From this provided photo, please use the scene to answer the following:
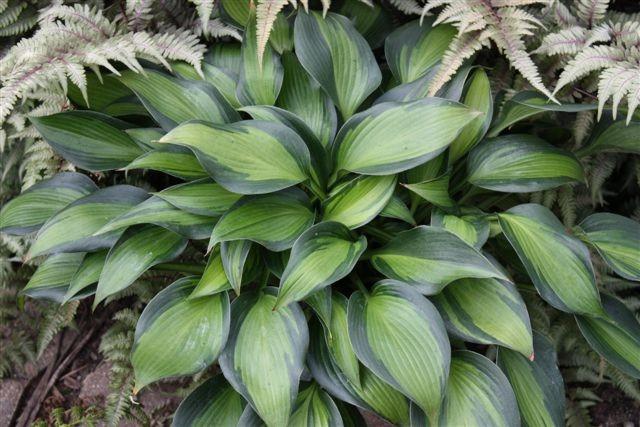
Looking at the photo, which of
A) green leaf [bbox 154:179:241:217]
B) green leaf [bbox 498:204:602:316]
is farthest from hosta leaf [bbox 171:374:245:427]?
green leaf [bbox 498:204:602:316]

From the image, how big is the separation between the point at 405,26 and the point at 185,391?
1.31 metres

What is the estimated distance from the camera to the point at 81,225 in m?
1.60

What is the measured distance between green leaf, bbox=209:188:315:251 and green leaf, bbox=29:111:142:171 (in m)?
0.45

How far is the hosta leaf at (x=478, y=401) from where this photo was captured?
138cm

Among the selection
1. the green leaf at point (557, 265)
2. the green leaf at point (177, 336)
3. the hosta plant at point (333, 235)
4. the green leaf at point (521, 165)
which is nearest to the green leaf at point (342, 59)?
the hosta plant at point (333, 235)

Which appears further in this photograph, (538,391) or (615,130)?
(615,130)

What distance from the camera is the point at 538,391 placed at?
150cm

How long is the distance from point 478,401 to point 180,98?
3.67 ft

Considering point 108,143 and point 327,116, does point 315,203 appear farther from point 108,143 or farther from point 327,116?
point 108,143

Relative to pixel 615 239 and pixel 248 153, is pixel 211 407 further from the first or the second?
pixel 615 239

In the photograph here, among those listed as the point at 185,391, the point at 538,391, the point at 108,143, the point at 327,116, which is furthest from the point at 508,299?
the point at 108,143

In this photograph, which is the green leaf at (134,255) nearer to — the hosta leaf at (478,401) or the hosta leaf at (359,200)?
the hosta leaf at (359,200)

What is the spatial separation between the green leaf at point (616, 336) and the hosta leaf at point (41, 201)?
143 centimetres

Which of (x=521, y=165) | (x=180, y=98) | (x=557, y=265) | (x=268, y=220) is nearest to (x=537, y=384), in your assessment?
(x=557, y=265)
